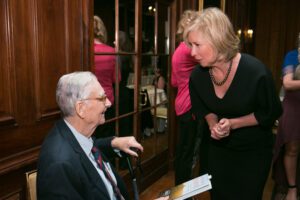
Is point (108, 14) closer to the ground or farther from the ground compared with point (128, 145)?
farther from the ground

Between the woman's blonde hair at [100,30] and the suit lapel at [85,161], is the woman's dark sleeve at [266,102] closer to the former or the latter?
the suit lapel at [85,161]

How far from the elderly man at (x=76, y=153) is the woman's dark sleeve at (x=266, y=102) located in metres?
0.77

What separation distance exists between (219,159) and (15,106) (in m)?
1.12

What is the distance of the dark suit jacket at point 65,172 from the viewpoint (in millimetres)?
1017

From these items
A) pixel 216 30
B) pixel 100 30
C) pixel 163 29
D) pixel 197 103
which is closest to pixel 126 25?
pixel 100 30

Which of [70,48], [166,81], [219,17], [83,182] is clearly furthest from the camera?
[166,81]

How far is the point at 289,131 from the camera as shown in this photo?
232 cm

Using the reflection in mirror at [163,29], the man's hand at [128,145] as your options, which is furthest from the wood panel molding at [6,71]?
the reflection in mirror at [163,29]

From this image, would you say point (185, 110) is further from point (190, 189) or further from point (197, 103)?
point (190, 189)

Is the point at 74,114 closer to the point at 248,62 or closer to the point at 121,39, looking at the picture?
the point at 248,62

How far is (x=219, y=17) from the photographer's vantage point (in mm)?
1471

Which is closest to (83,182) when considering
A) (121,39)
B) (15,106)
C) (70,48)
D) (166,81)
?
(15,106)

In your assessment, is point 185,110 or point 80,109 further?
point 185,110

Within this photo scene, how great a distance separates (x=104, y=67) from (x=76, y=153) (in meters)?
1.25
